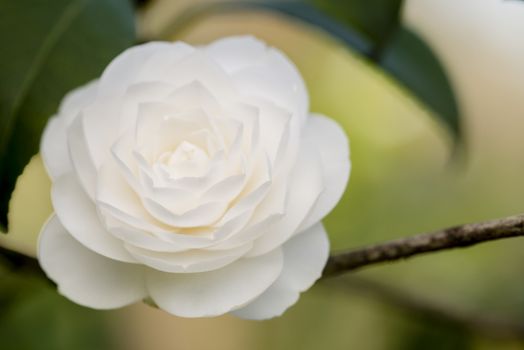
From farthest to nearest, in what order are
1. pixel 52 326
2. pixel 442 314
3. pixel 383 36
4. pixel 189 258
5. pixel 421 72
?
pixel 52 326, pixel 442 314, pixel 421 72, pixel 383 36, pixel 189 258

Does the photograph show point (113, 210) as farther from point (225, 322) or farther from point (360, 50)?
point (225, 322)

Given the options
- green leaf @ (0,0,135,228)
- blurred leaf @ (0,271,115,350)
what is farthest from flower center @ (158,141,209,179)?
blurred leaf @ (0,271,115,350)

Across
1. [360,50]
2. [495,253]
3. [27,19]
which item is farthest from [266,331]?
[27,19]

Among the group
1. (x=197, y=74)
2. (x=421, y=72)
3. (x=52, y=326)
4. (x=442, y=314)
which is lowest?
(x=52, y=326)

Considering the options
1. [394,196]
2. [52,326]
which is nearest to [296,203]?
[52,326]

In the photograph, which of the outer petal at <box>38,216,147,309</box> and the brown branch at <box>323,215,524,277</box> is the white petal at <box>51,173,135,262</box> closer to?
the outer petal at <box>38,216,147,309</box>

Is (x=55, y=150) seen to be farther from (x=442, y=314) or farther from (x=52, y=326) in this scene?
(x=52, y=326)

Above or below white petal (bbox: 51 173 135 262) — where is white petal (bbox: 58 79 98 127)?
above
